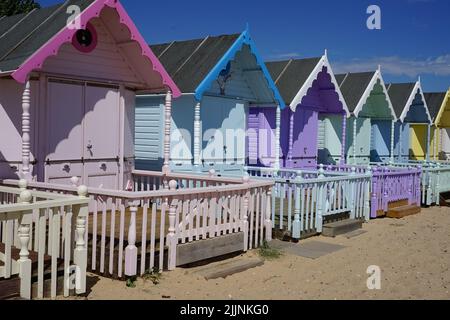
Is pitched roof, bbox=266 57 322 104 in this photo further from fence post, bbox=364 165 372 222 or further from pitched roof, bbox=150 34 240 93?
fence post, bbox=364 165 372 222

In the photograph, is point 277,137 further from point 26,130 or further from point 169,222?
point 26,130

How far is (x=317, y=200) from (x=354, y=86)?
9.73m

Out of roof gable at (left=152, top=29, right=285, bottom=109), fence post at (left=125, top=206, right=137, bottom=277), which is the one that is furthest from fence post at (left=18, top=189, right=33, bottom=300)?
roof gable at (left=152, top=29, right=285, bottom=109)

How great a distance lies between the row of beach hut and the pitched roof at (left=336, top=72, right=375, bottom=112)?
4.67 feet

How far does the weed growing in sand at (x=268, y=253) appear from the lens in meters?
8.91

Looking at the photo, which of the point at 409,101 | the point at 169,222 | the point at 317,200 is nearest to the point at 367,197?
the point at 317,200

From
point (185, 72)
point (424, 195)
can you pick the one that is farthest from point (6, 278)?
point (424, 195)

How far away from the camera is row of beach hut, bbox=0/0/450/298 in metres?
6.64

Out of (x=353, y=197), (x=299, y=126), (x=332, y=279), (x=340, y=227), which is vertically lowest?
(x=332, y=279)

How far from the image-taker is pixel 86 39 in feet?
30.5

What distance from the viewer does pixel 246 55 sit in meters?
13.7

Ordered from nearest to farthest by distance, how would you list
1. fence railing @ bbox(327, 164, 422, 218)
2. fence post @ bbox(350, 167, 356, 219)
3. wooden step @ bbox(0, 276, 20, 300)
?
wooden step @ bbox(0, 276, 20, 300), fence post @ bbox(350, 167, 356, 219), fence railing @ bbox(327, 164, 422, 218)
